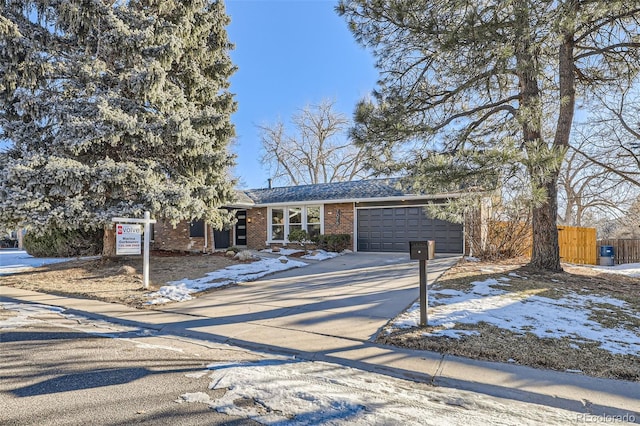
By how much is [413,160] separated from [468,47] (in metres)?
2.64

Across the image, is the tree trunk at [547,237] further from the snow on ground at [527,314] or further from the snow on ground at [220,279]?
the snow on ground at [220,279]

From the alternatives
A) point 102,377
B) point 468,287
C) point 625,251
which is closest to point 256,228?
point 468,287

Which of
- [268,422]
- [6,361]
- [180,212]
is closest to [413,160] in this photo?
[180,212]

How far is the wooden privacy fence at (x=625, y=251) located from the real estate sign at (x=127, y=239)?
19543 millimetres

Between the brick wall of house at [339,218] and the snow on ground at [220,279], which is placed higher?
the brick wall of house at [339,218]

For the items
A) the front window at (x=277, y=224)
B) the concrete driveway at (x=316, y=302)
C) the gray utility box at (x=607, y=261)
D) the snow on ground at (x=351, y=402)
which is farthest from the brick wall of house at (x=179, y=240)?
the gray utility box at (x=607, y=261)

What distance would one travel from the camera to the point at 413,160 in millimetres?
8641

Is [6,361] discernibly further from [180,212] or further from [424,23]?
[424,23]

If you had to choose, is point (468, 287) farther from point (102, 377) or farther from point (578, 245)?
point (578, 245)

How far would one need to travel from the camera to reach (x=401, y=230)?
1485 centimetres

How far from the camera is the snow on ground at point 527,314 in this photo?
4781mm

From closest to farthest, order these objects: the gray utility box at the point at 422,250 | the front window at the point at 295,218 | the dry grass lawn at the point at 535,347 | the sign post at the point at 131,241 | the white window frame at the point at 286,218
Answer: the dry grass lawn at the point at 535,347
the gray utility box at the point at 422,250
the sign post at the point at 131,241
the white window frame at the point at 286,218
the front window at the point at 295,218

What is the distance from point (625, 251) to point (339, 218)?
43.2 feet

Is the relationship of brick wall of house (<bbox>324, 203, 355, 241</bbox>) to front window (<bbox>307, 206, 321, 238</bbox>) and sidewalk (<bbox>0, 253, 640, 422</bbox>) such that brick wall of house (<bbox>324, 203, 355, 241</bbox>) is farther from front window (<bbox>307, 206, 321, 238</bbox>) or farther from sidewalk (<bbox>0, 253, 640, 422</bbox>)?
sidewalk (<bbox>0, 253, 640, 422</bbox>)
